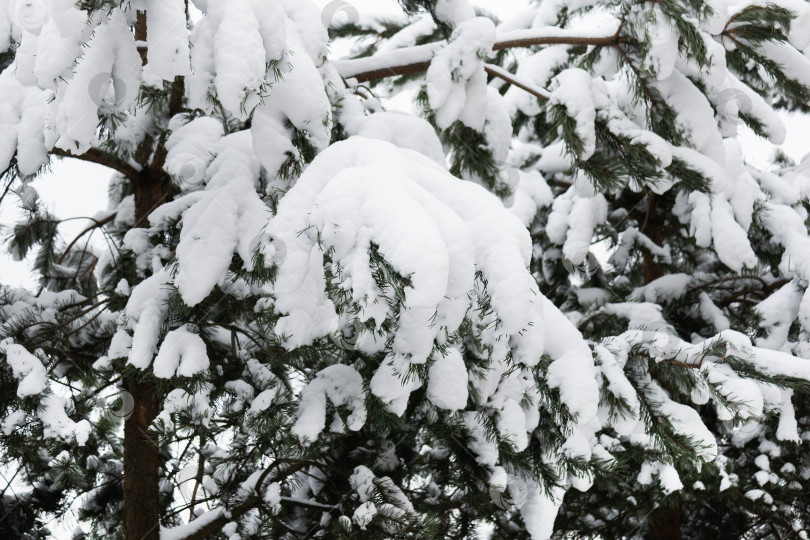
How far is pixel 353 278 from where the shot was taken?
169 centimetres

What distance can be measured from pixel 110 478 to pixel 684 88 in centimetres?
403

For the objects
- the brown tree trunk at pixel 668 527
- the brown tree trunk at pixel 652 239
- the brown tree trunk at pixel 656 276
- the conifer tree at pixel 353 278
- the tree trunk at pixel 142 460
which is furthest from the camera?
the brown tree trunk at pixel 652 239

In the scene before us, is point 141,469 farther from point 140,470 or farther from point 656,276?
point 656,276

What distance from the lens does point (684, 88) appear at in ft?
11.4

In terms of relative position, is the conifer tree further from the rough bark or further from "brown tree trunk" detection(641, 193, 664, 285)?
"brown tree trunk" detection(641, 193, 664, 285)

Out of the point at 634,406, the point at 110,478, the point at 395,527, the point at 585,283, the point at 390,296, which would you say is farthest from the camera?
the point at 585,283

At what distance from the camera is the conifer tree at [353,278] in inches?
78.5

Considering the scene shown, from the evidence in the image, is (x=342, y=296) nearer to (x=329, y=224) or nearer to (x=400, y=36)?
(x=329, y=224)

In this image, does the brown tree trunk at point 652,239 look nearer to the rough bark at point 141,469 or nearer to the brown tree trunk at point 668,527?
the brown tree trunk at point 668,527

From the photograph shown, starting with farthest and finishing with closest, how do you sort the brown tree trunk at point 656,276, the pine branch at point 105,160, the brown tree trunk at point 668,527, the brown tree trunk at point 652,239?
the brown tree trunk at point 652,239, the brown tree trunk at point 668,527, the brown tree trunk at point 656,276, the pine branch at point 105,160

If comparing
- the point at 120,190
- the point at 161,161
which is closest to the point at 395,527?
the point at 161,161

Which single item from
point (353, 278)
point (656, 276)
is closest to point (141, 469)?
point (353, 278)

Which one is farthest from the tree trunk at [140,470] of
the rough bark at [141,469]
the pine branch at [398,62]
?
the pine branch at [398,62]

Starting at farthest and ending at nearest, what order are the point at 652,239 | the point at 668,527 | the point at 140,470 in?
the point at 652,239 → the point at 668,527 → the point at 140,470
